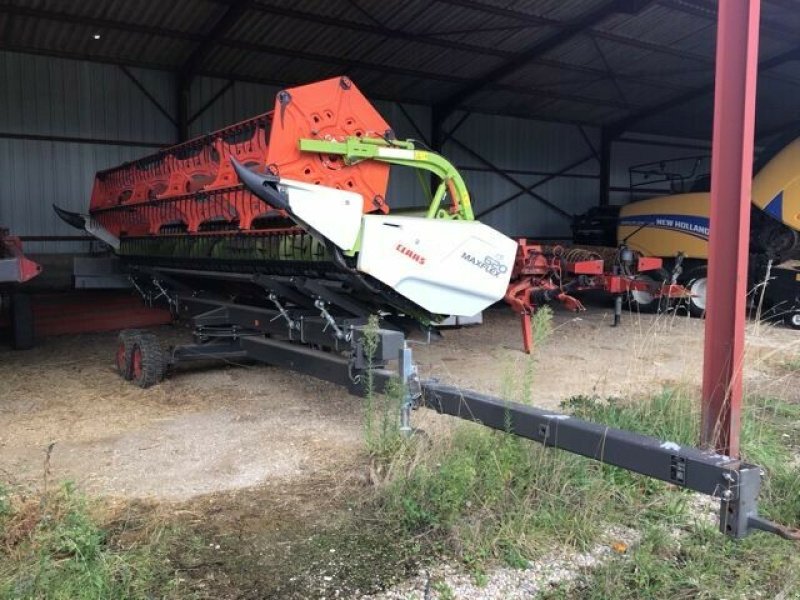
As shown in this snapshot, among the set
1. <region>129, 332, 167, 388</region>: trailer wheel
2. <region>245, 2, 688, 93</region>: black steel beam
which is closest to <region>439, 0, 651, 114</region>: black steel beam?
<region>245, 2, 688, 93</region>: black steel beam

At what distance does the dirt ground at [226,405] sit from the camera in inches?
146

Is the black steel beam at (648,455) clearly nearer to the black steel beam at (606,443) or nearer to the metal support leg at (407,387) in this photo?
the black steel beam at (606,443)

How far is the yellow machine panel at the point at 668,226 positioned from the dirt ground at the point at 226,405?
2.83 m

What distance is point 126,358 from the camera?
5.90m

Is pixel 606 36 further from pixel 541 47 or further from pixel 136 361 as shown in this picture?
pixel 136 361

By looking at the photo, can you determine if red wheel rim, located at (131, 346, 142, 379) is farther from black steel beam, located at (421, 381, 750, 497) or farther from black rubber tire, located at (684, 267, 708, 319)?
black rubber tire, located at (684, 267, 708, 319)

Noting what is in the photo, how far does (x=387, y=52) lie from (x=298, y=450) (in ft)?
28.9

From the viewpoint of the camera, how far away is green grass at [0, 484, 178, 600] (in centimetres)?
227

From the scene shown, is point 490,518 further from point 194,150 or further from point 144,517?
point 194,150

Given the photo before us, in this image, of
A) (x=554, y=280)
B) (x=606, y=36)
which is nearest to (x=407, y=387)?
(x=554, y=280)

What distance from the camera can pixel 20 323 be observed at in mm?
7680

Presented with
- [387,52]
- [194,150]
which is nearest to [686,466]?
[194,150]

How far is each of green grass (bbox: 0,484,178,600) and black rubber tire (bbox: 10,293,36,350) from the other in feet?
17.8

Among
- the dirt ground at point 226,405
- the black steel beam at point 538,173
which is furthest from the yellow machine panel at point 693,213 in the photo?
the black steel beam at point 538,173
